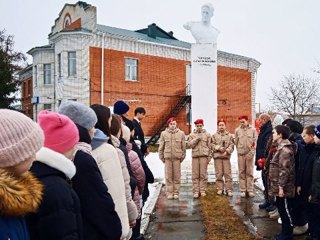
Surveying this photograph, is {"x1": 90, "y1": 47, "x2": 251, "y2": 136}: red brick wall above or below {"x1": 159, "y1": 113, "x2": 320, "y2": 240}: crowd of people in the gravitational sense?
above

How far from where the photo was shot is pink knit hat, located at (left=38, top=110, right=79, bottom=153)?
248 centimetres

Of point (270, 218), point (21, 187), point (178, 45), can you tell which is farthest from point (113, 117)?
point (178, 45)

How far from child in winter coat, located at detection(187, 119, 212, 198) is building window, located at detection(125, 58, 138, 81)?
759 inches

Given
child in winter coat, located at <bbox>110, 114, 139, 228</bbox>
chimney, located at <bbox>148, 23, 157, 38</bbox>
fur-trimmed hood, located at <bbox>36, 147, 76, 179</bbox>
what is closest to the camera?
fur-trimmed hood, located at <bbox>36, 147, 76, 179</bbox>

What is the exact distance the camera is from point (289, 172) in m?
5.70

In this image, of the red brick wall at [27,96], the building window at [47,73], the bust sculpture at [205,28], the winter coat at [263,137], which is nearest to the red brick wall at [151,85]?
the building window at [47,73]

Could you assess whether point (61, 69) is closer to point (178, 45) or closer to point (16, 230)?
point (178, 45)

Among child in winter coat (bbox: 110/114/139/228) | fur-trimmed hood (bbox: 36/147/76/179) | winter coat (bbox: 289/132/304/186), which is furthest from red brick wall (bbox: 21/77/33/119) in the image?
fur-trimmed hood (bbox: 36/147/76/179)

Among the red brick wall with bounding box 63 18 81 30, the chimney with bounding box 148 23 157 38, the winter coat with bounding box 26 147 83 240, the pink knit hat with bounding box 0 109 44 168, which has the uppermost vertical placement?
the chimney with bounding box 148 23 157 38

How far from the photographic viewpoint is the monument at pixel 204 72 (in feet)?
45.3

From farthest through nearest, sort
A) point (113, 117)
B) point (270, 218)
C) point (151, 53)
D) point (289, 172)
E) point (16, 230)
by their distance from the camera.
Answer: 1. point (151, 53)
2. point (270, 218)
3. point (289, 172)
4. point (113, 117)
5. point (16, 230)

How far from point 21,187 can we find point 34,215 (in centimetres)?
24

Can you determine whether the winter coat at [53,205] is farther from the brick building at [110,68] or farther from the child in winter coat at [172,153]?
the brick building at [110,68]

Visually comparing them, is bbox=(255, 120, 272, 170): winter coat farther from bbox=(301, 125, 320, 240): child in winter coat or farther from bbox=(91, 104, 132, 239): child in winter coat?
bbox=(91, 104, 132, 239): child in winter coat
